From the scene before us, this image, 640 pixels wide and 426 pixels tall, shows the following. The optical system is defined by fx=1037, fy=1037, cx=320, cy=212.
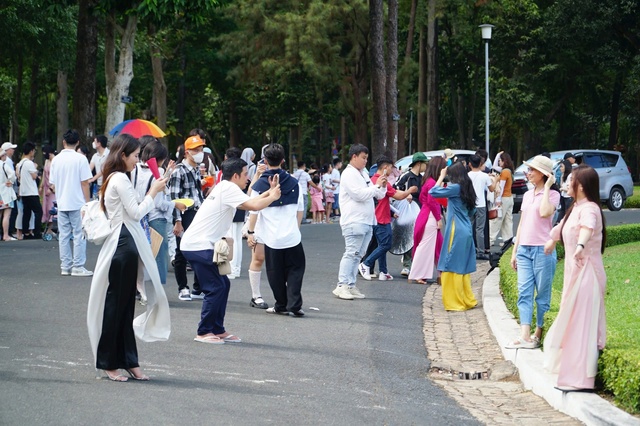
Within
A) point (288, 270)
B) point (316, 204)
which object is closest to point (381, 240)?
point (288, 270)

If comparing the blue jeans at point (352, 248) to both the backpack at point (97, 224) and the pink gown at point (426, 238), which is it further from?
the backpack at point (97, 224)

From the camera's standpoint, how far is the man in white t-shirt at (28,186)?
20500mm

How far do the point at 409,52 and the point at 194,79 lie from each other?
33.5 ft

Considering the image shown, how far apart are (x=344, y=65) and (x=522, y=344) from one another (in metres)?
33.9

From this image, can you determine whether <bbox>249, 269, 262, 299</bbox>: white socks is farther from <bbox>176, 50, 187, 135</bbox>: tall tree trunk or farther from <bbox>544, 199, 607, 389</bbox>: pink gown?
<bbox>176, 50, 187, 135</bbox>: tall tree trunk

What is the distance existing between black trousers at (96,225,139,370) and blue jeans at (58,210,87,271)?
275 inches

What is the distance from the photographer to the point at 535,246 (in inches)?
376

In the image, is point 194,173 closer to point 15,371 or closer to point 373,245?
point 373,245

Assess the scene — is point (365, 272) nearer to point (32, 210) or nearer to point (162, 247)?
point (162, 247)

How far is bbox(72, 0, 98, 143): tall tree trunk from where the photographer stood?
24234 millimetres

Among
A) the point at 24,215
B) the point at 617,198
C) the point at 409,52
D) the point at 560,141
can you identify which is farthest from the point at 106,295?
the point at 560,141

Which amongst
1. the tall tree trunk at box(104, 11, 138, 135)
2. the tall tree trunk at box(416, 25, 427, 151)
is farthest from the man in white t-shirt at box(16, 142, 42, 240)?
the tall tree trunk at box(416, 25, 427, 151)

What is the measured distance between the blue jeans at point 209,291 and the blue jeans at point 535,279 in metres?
2.78

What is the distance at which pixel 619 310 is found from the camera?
1144 centimetres
